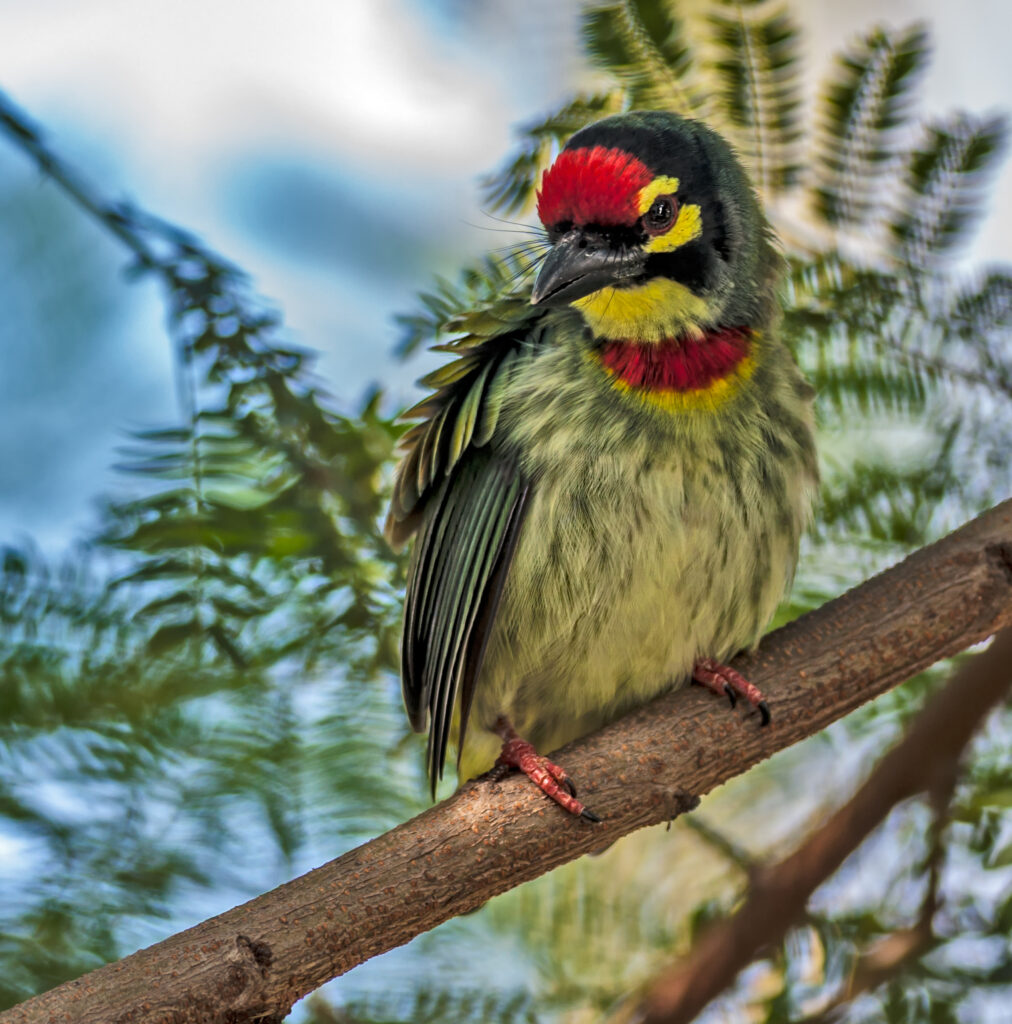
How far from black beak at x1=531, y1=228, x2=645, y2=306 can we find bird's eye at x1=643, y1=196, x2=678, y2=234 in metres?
0.06

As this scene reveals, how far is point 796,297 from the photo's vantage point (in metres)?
2.51

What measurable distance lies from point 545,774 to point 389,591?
68 cm

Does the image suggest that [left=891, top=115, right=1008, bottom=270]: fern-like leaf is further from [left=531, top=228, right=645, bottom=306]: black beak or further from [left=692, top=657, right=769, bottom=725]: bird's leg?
[left=692, top=657, right=769, bottom=725]: bird's leg

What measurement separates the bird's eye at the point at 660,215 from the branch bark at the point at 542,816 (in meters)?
0.82

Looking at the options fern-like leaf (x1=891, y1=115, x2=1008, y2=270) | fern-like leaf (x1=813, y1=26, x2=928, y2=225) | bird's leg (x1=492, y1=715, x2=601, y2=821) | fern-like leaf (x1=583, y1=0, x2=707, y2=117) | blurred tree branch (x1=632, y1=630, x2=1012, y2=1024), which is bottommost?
blurred tree branch (x1=632, y1=630, x2=1012, y2=1024)

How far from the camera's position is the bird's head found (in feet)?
7.14

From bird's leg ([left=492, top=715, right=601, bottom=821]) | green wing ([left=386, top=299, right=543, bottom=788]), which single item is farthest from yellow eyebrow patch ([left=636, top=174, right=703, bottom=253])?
bird's leg ([left=492, top=715, right=601, bottom=821])

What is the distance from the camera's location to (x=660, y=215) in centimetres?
225

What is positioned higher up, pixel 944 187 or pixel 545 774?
pixel 944 187

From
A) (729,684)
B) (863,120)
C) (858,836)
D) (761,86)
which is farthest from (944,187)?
(858,836)

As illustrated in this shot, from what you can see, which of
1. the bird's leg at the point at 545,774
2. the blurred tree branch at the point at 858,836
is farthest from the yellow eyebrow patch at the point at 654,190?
the blurred tree branch at the point at 858,836

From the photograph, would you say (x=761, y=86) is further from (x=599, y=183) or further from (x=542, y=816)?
(x=542, y=816)

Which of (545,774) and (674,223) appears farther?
(674,223)

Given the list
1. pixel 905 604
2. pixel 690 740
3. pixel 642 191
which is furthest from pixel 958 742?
pixel 642 191
